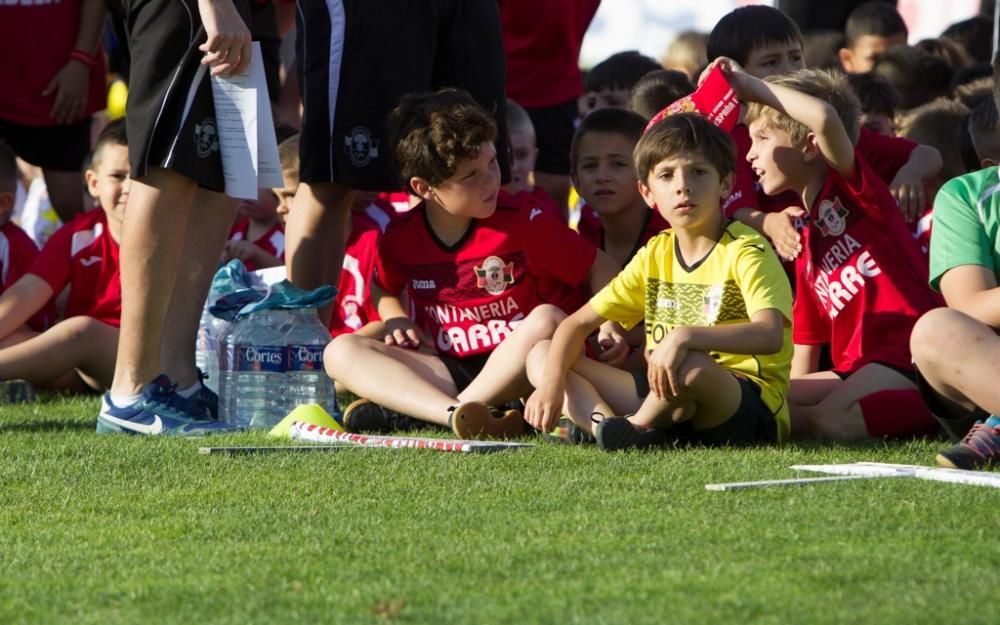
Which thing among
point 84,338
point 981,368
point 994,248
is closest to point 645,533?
point 981,368

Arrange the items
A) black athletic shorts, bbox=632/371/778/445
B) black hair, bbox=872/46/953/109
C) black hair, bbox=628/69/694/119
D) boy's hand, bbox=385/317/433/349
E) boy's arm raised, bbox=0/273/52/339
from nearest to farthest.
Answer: black athletic shorts, bbox=632/371/778/445, boy's hand, bbox=385/317/433/349, boy's arm raised, bbox=0/273/52/339, black hair, bbox=628/69/694/119, black hair, bbox=872/46/953/109

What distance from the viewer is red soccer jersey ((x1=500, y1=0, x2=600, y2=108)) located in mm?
8516

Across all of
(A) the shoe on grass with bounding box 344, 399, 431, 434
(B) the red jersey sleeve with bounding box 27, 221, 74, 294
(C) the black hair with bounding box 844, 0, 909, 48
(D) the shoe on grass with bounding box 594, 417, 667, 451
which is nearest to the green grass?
(D) the shoe on grass with bounding box 594, 417, 667, 451

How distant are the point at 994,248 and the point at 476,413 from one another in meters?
1.62

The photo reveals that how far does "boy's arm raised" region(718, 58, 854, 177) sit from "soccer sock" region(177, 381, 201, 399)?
203 cm

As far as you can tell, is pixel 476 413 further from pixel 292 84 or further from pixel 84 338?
pixel 292 84

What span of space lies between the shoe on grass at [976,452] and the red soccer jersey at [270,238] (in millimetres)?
3799

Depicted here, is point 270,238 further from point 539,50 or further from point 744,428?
point 744,428

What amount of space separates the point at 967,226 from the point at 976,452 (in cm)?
74

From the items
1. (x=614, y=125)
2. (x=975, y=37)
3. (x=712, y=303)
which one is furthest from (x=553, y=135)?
(x=975, y=37)

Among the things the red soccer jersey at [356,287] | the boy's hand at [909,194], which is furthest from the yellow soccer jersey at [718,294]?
the red soccer jersey at [356,287]

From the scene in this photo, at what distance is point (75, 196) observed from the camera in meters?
7.77

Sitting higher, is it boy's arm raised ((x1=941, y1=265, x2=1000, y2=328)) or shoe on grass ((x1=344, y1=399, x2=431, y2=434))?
boy's arm raised ((x1=941, y1=265, x2=1000, y2=328))

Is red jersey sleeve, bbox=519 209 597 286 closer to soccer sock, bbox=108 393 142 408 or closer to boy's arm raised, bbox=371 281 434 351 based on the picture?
boy's arm raised, bbox=371 281 434 351
